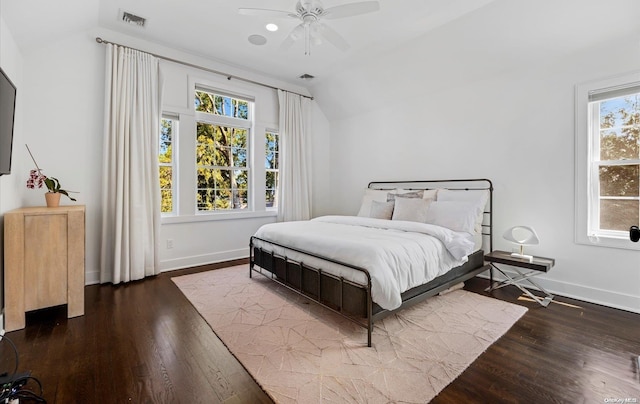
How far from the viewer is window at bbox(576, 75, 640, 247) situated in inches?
110

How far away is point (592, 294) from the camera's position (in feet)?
9.50

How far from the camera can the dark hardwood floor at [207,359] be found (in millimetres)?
1616

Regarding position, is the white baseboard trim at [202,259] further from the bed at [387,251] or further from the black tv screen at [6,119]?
the black tv screen at [6,119]

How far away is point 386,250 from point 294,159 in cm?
329

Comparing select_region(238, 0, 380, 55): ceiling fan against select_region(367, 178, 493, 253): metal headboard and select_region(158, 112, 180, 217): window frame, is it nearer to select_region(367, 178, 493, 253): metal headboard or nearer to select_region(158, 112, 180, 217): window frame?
select_region(158, 112, 180, 217): window frame

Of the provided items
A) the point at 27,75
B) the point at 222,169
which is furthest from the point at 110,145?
the point at 222,169

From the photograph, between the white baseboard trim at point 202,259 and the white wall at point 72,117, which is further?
the white baseboard trim at point 202,259

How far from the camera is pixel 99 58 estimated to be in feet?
11.4

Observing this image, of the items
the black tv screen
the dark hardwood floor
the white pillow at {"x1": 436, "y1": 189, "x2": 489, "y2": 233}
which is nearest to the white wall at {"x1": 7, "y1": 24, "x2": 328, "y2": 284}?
the black tv screen

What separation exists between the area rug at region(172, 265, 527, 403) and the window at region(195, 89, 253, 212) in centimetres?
175

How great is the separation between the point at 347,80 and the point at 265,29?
177 centimetres

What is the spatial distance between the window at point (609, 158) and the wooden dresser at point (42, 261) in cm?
485

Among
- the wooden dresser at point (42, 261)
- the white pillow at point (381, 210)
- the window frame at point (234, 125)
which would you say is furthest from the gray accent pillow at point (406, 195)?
the wooden dresser at point (42, 261)

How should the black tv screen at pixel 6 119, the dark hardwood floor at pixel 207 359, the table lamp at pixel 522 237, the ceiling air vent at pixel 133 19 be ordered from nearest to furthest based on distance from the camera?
the dark hardwood floor at pixel 207 359 → the black tv screen at pixel 6 119 → the table lamp at pixel 522 237 → the ceiling air vent at pixel 133 19
